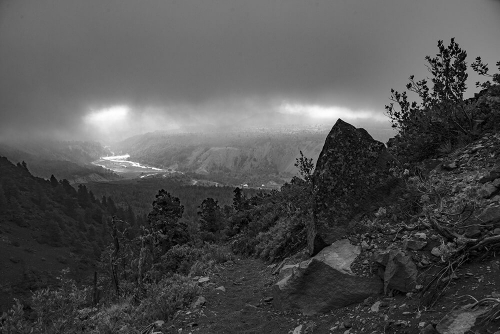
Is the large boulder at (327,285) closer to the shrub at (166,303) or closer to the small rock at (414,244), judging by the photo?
the small rock at (414,244)

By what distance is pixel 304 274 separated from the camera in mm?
6926

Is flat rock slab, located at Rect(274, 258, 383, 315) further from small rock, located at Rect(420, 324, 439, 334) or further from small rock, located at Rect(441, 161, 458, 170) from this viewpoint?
small rock, located at Rect(441, 161, 458, 170)

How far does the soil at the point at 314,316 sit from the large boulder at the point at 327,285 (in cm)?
18

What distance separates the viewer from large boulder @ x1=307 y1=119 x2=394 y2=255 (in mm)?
8000

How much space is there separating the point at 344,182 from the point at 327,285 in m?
3.16

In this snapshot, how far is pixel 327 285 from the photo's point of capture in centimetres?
646

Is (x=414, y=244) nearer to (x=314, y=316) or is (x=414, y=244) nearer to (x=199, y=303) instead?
Result: (x=314, y=316)

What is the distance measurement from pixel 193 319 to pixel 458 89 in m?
12.1

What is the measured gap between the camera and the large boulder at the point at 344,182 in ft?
26.2

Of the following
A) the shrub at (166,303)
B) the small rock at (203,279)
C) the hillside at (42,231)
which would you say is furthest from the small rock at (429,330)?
the hillside at (42,231)

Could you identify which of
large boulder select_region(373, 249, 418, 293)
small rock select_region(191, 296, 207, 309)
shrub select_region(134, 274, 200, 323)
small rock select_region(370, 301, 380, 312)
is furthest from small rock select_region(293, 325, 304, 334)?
shrub select_region(134, 274, 200, 323)

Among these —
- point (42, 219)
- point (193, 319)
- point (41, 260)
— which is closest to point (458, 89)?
point (193, 319)

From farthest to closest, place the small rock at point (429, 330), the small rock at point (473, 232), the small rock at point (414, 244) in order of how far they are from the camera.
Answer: the small rock at point (414, 244)
the small rock at point (473, 232)
the small rock at point (429, 330)

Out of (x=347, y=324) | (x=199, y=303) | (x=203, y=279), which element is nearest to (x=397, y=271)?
(x=347, y=324)
